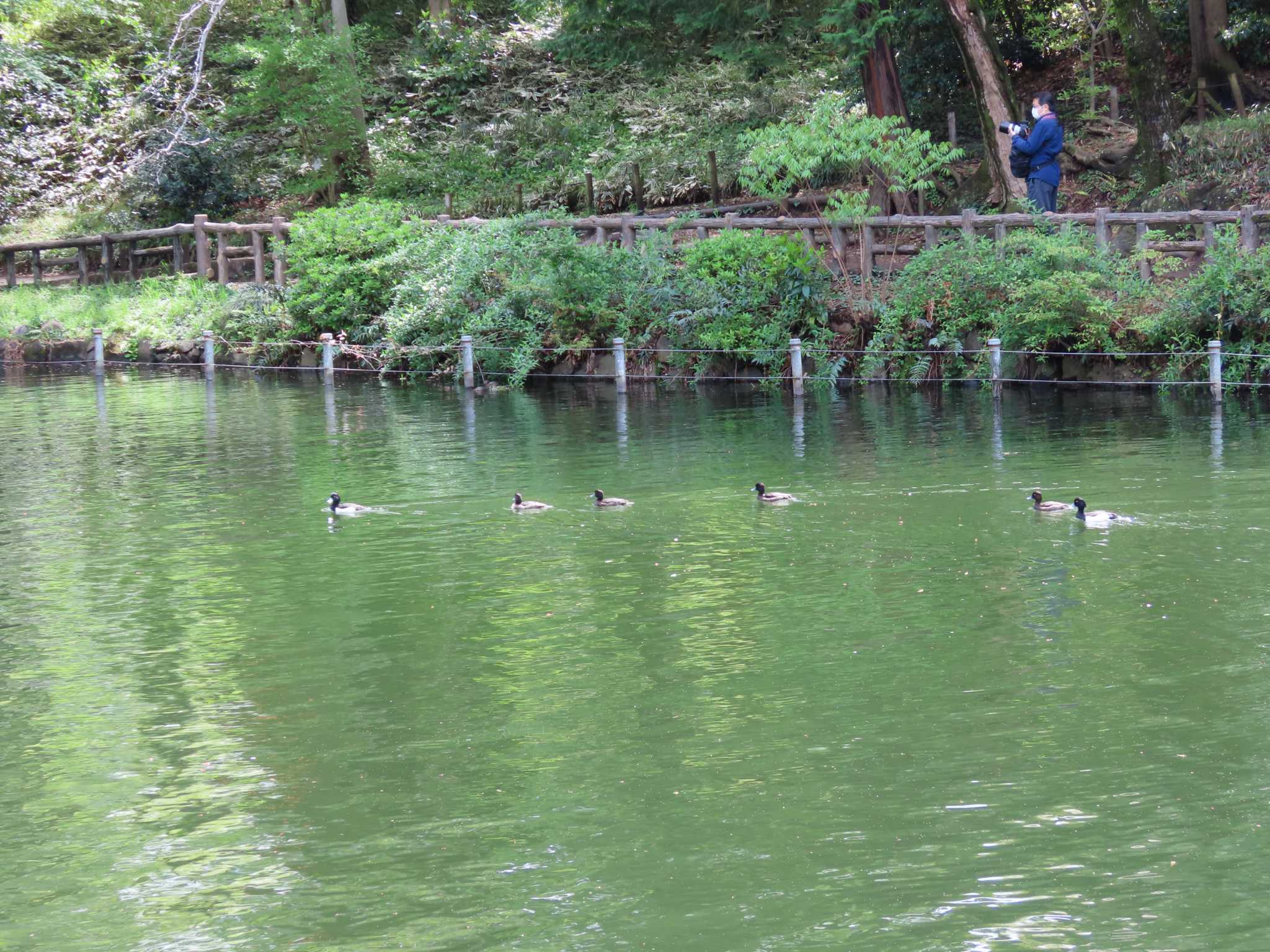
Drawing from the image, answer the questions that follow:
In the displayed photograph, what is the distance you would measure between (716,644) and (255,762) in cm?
325

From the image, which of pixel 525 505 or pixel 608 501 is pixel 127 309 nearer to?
pixel 525 505

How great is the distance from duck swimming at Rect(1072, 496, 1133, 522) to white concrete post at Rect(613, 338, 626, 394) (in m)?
11.9

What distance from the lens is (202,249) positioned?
114 feet

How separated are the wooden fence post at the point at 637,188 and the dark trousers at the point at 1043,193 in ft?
39.1

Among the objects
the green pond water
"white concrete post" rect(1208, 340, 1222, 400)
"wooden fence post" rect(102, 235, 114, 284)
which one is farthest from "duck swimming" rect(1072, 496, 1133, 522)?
"wooden fence post" rect(102, 235, 114, 284)

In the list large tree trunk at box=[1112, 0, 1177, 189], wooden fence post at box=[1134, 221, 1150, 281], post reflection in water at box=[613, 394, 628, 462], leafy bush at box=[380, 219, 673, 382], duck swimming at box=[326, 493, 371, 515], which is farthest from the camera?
large tree trunk at box=[1112, 0, 1177, 189]

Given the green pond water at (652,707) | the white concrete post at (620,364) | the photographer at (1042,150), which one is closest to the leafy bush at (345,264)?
the white concrete post at (620,364)

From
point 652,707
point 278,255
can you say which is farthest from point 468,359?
point 652,707

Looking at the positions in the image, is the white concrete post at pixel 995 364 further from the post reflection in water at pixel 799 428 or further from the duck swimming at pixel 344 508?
the duck swimming at pixel 344 508

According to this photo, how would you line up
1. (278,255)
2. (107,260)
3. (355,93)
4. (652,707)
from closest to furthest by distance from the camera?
(652,707), (278,255), (107,260), (355,93)

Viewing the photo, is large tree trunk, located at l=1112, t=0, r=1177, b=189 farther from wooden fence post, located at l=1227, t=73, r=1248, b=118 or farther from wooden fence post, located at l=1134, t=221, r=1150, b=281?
wooden fence post, located at l=1134, t=221, r=1150, b=281

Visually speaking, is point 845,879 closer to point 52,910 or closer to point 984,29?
point 52,910

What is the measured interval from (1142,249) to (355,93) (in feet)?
72.6

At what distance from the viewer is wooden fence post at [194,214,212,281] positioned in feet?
114
